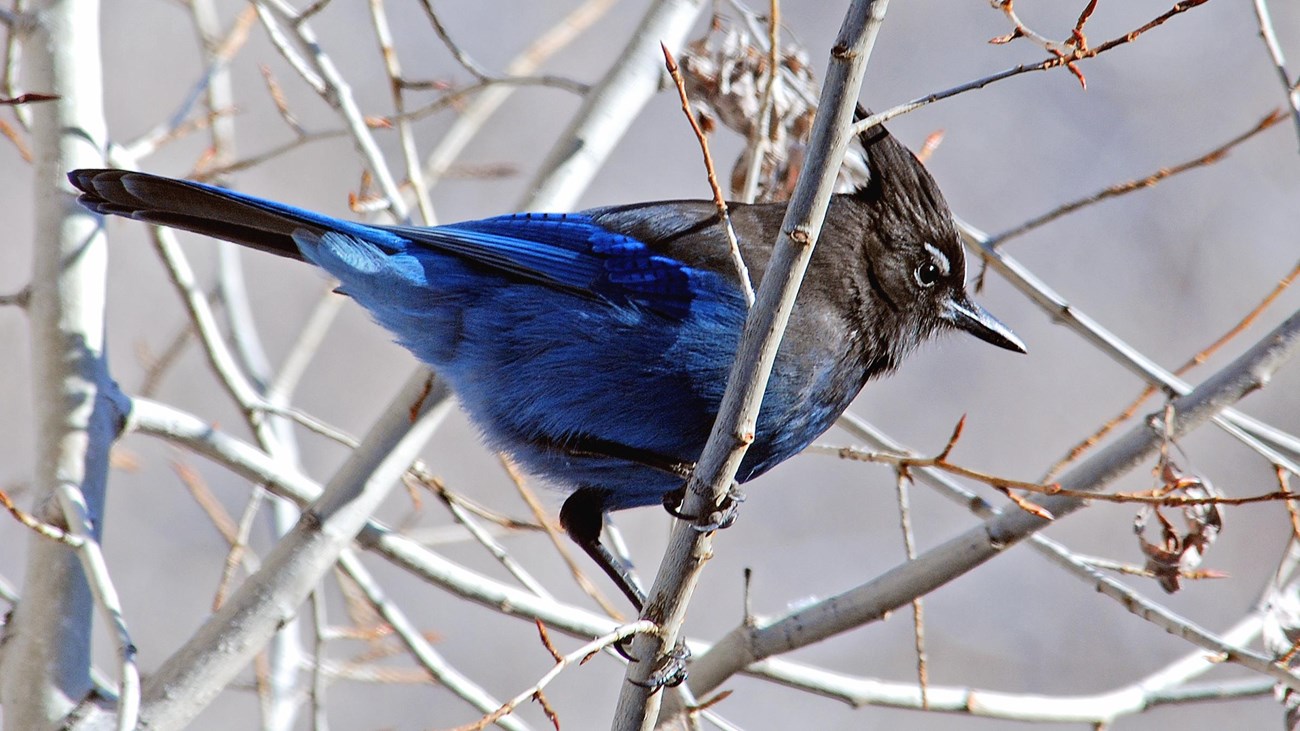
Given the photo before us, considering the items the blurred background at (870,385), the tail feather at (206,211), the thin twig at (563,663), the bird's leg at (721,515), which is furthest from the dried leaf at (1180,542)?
the blurred background at (870,385)

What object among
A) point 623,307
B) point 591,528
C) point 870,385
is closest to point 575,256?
point 623,307

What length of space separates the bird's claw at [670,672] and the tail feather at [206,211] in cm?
149

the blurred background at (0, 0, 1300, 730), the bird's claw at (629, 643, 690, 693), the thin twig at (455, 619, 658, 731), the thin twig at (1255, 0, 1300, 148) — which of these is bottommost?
the thin twig at (455, 619, 658, 731)

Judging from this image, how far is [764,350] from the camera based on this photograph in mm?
2312

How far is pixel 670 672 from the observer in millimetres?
2881

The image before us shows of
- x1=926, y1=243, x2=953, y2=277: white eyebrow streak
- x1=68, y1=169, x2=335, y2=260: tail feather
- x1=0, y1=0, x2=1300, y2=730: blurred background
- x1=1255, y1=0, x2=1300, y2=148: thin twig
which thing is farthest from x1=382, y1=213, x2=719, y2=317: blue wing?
x1=0, y1=0, x2=1300, y2=730: blurred background

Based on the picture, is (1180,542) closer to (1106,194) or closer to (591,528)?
(1106,194)

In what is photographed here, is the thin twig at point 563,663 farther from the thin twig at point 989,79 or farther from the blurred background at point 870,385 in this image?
the blurred background at point 870,385

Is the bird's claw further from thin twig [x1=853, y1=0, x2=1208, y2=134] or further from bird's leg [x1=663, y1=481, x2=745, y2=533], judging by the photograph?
thin twig [x1=853, y1=0, x2=1208, y2=134]

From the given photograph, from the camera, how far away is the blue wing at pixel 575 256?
3.31 meters

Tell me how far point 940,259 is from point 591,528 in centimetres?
122

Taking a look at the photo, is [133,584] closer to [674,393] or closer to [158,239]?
[158,239]

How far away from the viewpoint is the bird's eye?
11.6 ft

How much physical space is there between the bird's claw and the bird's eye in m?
1.23
